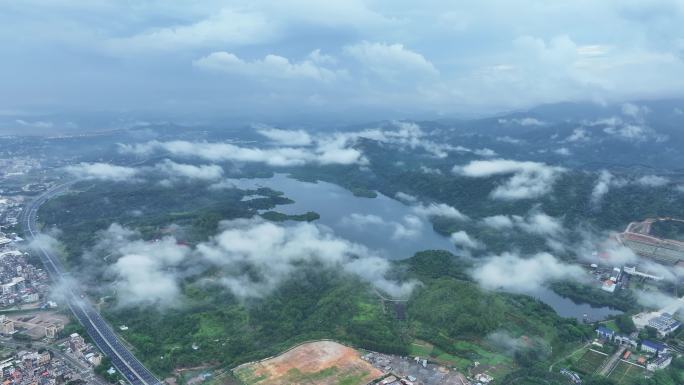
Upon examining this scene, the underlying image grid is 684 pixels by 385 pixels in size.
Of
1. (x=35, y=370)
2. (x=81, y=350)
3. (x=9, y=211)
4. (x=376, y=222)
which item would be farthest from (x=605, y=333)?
(x=9, y=211)

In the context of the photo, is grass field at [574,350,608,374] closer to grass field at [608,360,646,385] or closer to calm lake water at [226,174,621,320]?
grass field at [608,360,646,385]

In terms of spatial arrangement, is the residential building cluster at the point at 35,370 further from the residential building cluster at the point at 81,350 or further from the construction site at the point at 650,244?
the construction site at the point at 650,244

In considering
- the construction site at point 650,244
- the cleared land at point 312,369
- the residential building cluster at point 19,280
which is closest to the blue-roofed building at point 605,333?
the cleared land at point 312,369

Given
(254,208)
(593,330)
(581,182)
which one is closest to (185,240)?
(254,208)

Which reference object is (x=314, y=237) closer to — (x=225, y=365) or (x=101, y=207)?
Answer: (x=225, y=365)

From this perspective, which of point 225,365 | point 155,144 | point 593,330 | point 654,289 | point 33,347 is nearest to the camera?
point 225,365
